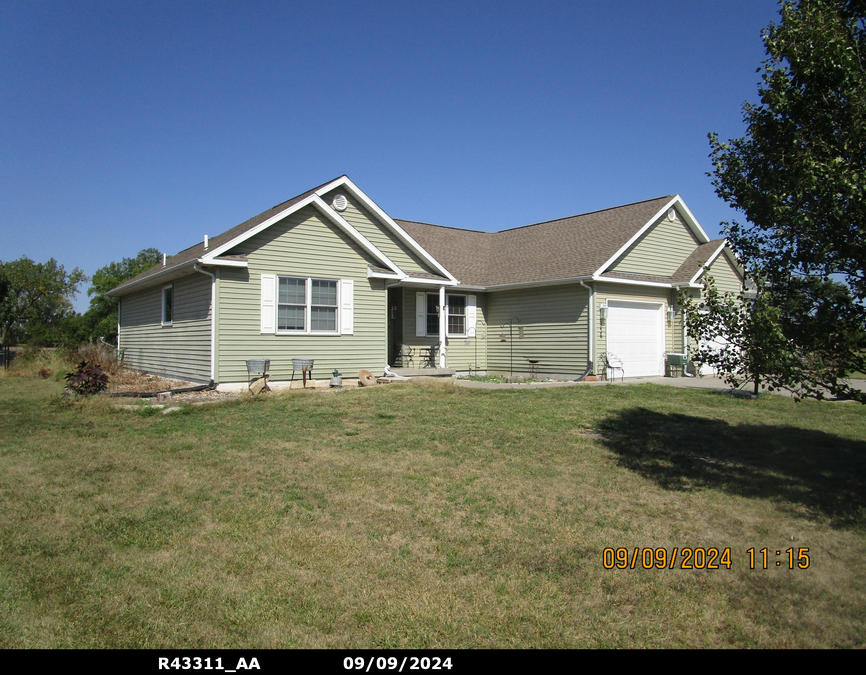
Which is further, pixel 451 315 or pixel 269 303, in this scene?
pixel 451 315

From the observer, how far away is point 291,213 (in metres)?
14.4

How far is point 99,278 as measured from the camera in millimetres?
45875

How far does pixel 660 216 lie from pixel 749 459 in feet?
42.1

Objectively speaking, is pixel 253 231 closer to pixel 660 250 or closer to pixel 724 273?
pixel 660 250

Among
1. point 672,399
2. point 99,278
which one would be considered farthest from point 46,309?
point 672,399

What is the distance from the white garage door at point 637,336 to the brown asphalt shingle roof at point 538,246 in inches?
73.4

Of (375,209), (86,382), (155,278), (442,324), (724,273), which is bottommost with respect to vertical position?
(86,382)

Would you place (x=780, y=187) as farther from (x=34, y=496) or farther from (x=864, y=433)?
(x=34, y=496)

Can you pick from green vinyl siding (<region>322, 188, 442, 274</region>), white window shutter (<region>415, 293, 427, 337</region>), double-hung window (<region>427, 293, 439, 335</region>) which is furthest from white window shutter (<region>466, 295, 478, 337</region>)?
green vinyl siding (<region>322, 188, 442, 274</region>)

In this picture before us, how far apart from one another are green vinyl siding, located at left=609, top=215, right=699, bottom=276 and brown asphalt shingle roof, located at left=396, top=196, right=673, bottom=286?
1.89 feet

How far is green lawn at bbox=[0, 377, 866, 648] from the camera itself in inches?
135

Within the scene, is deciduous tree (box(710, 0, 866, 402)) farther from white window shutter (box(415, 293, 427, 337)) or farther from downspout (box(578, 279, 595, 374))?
white window shutter (box(415, 293, 427, 337))

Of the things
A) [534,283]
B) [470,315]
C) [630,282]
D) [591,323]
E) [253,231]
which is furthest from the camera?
[470,315]
